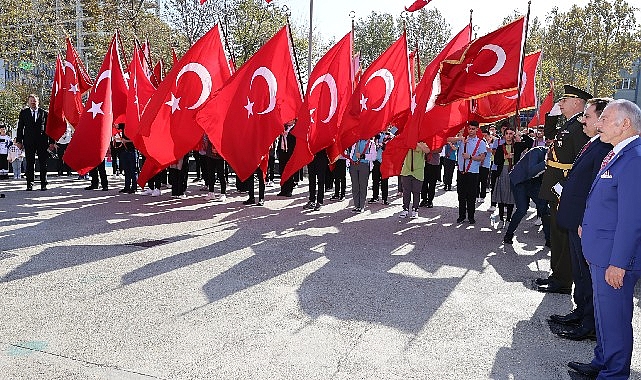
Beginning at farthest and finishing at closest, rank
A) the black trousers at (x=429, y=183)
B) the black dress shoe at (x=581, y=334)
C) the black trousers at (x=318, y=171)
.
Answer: the black trousers at (x=429, y=183)
the black trousers at (x=318, y=171)
the black dress shoe at (x=581, y=334)

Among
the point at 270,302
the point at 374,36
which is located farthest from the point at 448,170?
the point at 374,36

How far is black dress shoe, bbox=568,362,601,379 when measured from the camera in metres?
4.25

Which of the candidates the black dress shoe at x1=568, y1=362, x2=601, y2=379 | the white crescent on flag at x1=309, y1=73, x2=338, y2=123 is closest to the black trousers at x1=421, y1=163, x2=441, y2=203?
the white crescent on flag at x1=309, y1=73, x2=338, y2=123

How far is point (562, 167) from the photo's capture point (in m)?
6.38

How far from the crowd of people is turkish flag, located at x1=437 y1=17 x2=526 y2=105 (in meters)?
1.26

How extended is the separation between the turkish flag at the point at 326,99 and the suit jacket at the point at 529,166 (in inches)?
126

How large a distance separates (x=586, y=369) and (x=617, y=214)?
1178 millimetres

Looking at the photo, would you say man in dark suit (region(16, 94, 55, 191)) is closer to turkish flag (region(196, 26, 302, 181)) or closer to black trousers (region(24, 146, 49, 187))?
black trousers (region(24, 146, 49, 187))

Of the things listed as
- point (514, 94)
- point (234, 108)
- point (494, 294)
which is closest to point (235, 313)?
point (494, 294)

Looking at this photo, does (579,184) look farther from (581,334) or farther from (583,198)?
(581,334)

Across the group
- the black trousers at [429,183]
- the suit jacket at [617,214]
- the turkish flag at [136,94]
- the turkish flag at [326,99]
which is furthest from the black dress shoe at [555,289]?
the turkish flag at [136,94]

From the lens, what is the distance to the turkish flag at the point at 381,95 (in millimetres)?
10781

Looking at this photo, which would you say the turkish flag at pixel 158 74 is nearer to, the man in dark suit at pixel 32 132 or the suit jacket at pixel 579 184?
the man in dark suit at pixel 32 132

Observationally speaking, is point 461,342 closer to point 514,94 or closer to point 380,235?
point 380,235
